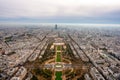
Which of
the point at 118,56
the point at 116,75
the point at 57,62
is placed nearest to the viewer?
the point at 116,75

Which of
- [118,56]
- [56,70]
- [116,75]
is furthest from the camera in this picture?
[118,56]

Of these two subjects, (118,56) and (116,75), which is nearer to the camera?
(116,75)

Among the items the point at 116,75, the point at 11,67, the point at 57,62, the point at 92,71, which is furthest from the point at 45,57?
the point at 116,75

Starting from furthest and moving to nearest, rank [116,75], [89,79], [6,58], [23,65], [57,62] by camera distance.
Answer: [6,58] → [57,62] → [23,65] → [116,75] → [89,79]

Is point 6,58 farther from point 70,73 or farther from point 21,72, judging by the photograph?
point 70,73

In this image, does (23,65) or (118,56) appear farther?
(118,56)

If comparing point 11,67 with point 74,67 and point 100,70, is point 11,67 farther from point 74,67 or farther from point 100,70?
point 100,70

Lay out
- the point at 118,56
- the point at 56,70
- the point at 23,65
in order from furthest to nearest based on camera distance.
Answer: the point at 118,56, the point at 23,65, the point at 56,70

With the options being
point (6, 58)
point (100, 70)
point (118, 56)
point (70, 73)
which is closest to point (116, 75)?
point (100, 70)
